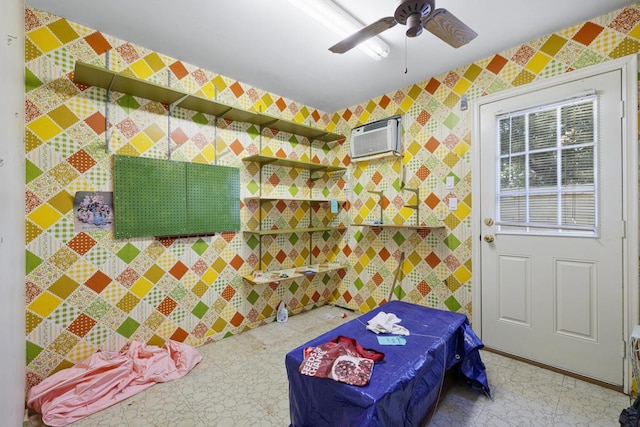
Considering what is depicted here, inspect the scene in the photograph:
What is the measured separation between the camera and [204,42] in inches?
95.2

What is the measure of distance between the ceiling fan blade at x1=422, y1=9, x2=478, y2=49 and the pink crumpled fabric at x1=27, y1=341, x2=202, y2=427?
3000 millimetres

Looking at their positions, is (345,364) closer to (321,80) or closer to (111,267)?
(111,267)

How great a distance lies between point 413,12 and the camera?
1458mm

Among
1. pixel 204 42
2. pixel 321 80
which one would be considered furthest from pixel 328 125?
pixel 204 42

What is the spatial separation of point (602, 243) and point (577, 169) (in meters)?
0.59

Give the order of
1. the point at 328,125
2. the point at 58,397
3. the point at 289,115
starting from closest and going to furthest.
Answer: the point at 58,397
the point at 289,115
the point at 328,125

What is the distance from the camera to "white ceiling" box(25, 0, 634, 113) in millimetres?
2018

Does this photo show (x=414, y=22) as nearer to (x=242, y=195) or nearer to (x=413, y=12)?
(x=413, y=12)

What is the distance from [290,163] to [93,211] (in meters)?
1.95

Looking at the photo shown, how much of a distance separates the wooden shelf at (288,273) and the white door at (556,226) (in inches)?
69.3

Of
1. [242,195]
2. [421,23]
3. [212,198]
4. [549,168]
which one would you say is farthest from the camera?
[242,195]


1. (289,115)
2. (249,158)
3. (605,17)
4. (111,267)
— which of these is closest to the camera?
(605,17)

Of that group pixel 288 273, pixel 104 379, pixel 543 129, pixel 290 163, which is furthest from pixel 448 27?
pixel 104 379

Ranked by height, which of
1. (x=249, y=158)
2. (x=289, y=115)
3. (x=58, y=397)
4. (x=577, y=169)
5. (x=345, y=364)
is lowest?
(x=58, y=397)
